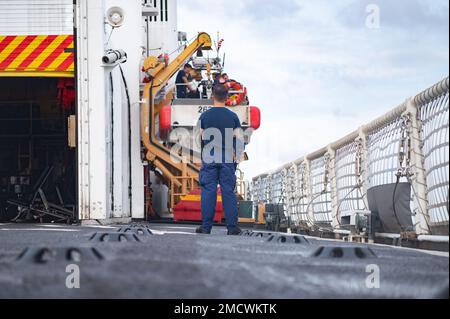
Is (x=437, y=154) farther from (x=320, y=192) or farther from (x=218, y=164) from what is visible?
(x=320, y=192)

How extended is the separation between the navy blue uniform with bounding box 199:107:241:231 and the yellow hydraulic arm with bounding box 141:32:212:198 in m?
5.38

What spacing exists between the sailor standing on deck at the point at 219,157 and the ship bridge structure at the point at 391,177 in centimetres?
109

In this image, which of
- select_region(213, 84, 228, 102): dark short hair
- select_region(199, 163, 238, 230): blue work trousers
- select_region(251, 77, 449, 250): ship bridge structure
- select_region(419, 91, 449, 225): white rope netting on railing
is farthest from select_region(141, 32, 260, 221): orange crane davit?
select_region(419, 91, 449, 225): white rope netting on railing

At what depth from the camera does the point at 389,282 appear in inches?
111

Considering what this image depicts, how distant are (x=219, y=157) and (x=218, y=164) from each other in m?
0.08

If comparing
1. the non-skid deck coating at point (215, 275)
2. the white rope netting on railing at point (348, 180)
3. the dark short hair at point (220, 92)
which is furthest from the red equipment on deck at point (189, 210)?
the non-skid deck coating at point (215, 275)

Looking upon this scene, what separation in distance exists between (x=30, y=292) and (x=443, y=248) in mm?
3512

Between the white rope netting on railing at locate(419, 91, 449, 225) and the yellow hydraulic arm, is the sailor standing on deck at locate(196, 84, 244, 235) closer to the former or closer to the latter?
the white rope netting on railing at locate(419, 91, 449, 225)

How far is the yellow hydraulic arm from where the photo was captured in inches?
516

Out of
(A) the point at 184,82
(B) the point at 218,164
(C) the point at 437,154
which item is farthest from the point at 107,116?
(C) the point at 437,154

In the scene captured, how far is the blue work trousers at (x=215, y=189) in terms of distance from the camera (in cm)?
768

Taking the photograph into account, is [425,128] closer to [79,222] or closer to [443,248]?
[443,248]

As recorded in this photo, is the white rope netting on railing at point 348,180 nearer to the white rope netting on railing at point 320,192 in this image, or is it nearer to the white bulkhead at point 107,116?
the white rope netting on railing at point 320,192

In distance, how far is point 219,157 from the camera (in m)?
7.64
